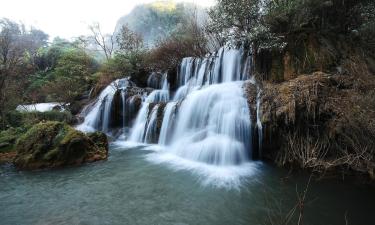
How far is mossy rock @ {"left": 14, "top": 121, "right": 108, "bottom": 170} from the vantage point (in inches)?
333

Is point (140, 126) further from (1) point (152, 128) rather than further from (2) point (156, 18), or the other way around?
(2) point (156, 18)

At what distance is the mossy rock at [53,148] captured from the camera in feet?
27.8

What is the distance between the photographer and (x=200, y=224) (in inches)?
198

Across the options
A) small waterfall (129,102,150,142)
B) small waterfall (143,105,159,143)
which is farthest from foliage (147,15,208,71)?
small waterfall (143,105,159,143)

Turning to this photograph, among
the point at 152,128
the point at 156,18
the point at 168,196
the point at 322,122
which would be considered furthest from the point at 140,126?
the point at 156,18

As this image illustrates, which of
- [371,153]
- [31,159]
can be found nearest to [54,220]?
[31,159]

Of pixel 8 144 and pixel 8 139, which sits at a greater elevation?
pixel 8 139

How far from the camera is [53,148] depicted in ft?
28.7

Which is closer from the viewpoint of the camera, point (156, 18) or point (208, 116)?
point (208, 116)

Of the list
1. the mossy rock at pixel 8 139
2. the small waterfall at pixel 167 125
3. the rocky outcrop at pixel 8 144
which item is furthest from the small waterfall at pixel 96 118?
the small waterfall at pixel 167 125

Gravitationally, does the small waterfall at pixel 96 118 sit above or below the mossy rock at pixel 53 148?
above

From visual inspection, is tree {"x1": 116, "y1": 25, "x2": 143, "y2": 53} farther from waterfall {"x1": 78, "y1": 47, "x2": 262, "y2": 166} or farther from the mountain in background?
the mountain in background

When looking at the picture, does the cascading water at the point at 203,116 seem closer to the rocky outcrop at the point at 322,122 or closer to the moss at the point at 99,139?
the rocky outcrop at the point at 322,122

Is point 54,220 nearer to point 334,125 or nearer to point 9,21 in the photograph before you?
point 334,125
